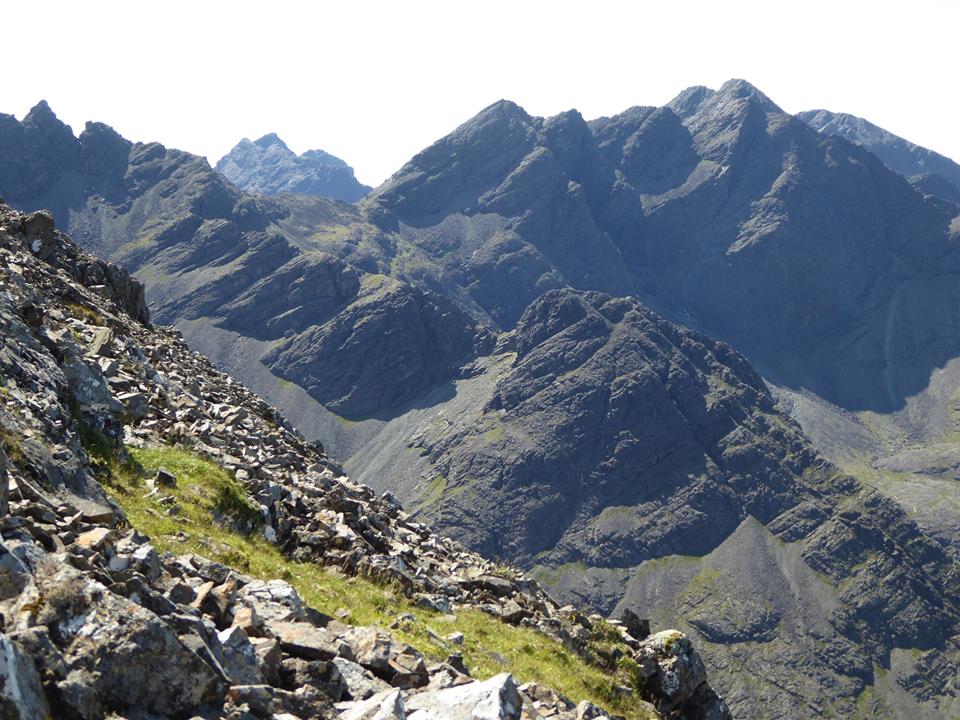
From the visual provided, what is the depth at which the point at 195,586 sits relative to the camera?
48.4ft

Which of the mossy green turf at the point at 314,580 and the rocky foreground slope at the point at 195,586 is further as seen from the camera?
the mossy green turf at the point at 314,580

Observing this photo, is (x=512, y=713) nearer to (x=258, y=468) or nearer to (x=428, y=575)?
(x=428, y=575)

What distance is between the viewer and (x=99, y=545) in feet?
41.7

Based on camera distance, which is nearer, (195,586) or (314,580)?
(195,586)

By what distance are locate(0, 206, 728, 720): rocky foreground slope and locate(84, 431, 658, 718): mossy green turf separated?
22cm

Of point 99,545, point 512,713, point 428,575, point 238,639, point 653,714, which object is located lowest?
point 653,714

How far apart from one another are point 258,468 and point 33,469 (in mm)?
13770

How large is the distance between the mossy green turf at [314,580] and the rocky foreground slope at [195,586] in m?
0.22

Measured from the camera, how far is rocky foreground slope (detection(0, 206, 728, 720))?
399 inches

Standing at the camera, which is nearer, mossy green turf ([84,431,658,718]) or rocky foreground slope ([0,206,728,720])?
rocky foreground slope ([0,206,728,720])

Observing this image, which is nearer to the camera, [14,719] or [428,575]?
[14,719]

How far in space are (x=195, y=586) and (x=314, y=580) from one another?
693cm

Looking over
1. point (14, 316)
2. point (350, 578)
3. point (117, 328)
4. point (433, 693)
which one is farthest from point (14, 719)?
point (117, 328)

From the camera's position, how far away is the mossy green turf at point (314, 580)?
1938 centimetres
